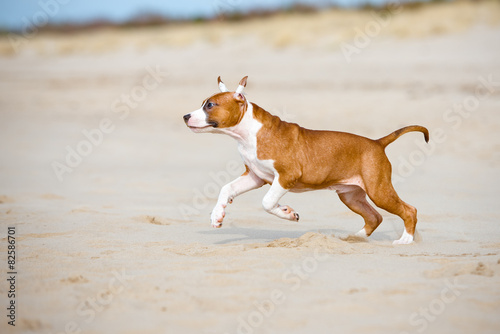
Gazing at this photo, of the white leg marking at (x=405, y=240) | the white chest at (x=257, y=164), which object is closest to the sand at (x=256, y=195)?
the white leg marking at (x=405, y=240)

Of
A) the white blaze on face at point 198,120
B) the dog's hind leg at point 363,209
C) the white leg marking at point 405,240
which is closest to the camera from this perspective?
the white blaze on face at point 198,120

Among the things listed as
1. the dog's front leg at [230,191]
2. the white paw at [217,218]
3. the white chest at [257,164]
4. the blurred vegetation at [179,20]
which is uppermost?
the blurred vegetation at [179,20]

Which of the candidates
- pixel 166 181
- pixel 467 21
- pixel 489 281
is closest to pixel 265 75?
pixel 467 21

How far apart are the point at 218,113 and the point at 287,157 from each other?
775mm

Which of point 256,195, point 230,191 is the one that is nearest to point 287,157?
point 230,191

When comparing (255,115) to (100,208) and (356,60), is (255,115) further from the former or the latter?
(356,60)

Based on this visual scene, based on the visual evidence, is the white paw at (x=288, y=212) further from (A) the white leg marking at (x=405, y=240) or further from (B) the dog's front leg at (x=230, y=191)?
(A) the white leg marking at (x=405, y=240)

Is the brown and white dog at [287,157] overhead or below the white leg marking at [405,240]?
overhead

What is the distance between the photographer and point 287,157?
7.07 metres

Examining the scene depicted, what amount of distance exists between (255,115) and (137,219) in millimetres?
2141

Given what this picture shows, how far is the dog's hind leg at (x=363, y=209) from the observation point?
7.72m

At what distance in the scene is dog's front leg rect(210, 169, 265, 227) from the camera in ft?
23.2

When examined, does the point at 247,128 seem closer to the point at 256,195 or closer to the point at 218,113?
the point at 218,113

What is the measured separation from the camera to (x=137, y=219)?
332 inches
